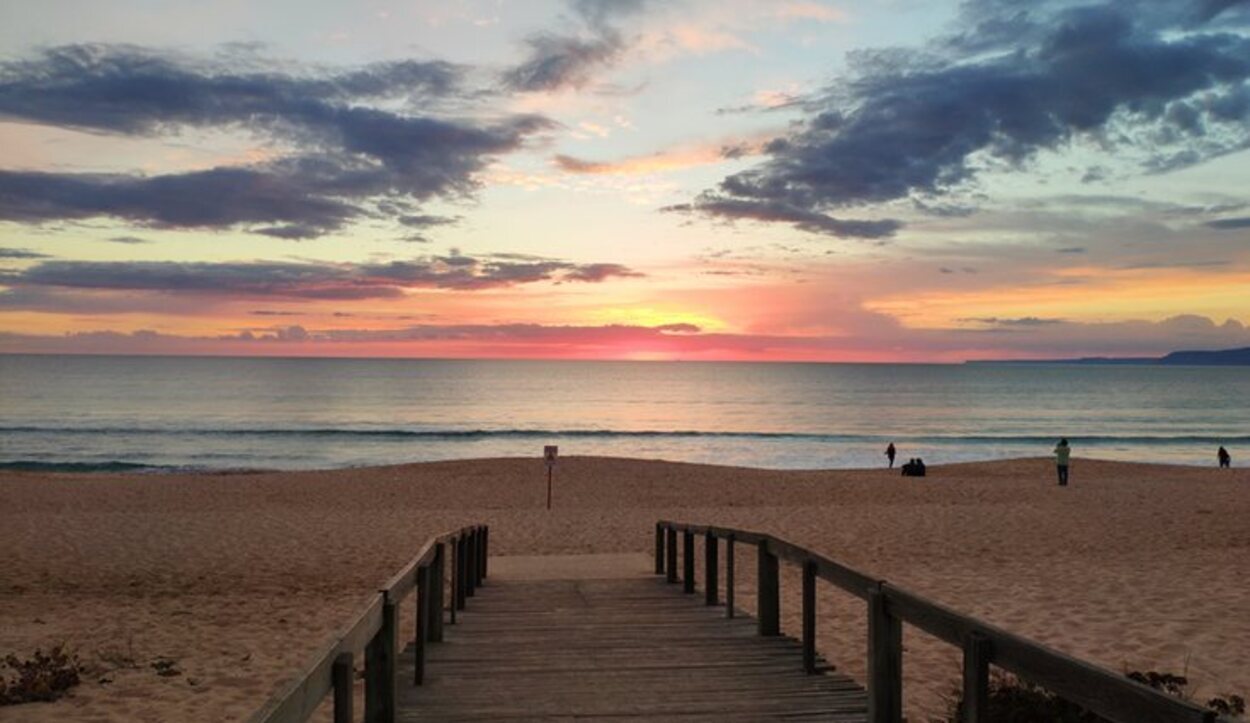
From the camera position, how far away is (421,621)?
6684 mm

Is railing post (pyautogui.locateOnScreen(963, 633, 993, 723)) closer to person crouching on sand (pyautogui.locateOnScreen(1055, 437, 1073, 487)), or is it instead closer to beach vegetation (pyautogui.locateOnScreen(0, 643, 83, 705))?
beach vegetation (pyautogui.locateOnScreen(0, 643, 83, 705))

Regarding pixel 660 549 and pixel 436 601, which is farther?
pixel 660 549

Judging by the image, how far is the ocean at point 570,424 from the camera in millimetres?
57781

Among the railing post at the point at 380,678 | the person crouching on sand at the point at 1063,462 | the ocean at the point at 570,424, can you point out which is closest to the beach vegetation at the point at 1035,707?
the railing post at the point at 380,678

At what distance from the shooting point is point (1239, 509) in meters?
25.7

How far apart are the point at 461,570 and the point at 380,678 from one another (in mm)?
4939

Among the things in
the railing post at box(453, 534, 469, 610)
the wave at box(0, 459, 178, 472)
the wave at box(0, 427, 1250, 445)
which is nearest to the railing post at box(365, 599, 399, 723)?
the railing post at box(453, 534, 469, 610)

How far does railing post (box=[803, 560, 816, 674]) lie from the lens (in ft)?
21.7

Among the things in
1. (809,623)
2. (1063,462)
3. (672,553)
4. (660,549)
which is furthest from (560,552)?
(1063,462)

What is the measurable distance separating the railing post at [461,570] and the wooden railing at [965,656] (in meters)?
2.99

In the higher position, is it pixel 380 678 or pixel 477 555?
pixel 380 678

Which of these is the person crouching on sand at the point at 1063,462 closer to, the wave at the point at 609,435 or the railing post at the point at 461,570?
the railing post at the point at 461,570

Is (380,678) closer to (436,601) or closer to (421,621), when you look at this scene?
(421,621)

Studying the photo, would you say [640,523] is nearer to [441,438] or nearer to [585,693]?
[585,693]
